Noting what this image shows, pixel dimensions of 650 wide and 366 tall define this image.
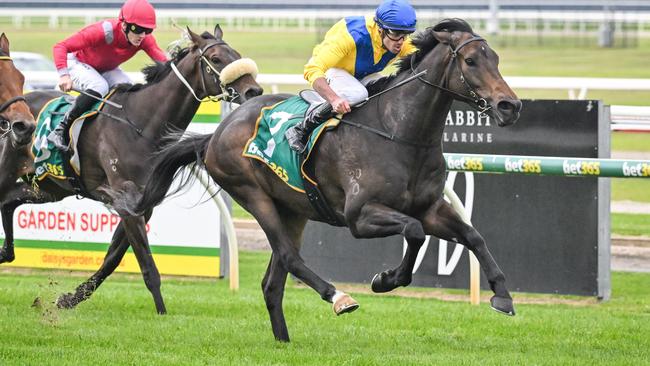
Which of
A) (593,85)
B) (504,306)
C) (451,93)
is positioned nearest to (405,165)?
(451,93)

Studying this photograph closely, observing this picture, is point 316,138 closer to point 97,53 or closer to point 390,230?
point 390,230

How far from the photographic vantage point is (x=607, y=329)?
724 cm

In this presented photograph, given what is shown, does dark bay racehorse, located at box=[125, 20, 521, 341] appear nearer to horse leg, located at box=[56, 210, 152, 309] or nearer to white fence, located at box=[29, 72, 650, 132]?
horse leg, located at box=[56, 210, 152, 309]

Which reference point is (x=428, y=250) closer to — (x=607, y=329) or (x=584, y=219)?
(x=584, y=219)

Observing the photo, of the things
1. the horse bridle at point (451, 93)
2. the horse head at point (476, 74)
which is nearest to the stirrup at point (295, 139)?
the horse bridle at point (451, 93)

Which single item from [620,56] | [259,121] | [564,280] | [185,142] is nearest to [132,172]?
[185,142]

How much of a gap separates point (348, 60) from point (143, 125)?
206 centimetres

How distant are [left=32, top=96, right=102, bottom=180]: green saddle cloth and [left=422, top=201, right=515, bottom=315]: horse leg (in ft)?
10.6

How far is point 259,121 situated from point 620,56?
2515 centimetres

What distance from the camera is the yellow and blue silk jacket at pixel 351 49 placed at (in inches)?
252

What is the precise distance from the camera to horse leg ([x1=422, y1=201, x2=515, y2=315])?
233 inches

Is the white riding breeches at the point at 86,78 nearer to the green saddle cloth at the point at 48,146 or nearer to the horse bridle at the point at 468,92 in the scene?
the green saddle cloth at the point at 48,146

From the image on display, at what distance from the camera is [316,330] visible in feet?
23.6

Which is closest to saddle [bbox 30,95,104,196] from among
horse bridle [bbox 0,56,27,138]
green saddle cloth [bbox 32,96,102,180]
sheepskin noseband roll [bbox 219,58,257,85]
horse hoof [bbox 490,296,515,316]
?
green saddle cloth [bbox 32,96,102,180]
